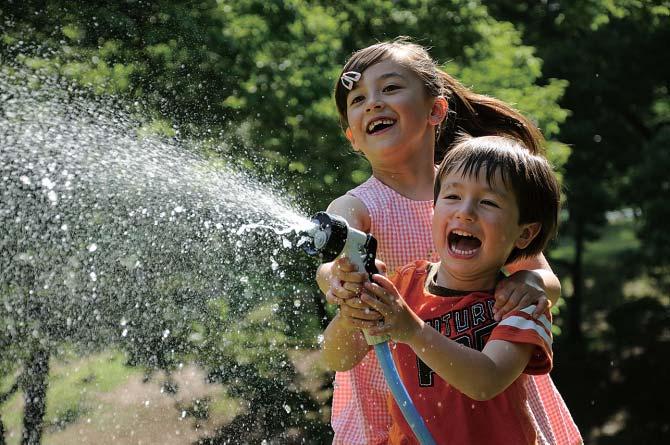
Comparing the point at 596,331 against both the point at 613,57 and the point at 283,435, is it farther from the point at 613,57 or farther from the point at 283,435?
the point at 283,435

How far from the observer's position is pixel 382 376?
8.23 feet

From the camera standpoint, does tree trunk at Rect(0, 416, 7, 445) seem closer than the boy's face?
No

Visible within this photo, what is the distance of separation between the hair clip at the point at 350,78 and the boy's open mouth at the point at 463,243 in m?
0.67

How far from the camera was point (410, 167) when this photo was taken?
2668mm

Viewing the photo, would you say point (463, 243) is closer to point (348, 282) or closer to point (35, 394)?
point (348, 282)

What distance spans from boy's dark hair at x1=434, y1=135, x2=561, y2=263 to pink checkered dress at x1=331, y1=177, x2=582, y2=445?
1.03ft

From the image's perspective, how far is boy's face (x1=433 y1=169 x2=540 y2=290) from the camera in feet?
6.91

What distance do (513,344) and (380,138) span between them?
0.82 meters

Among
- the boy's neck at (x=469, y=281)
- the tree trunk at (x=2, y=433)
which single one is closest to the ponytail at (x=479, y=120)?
the boy's neck at (x=469, y=281)

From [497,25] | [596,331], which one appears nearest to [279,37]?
[497,25]

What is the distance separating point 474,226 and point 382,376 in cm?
63

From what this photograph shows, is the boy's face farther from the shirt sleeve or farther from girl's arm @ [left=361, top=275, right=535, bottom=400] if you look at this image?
girl's arm @ [left=361, top=275, right=535, bottom=400]

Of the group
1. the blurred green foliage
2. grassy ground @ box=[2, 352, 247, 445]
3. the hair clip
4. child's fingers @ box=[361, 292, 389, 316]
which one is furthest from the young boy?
grassy ground @ box=[2, 352, 247, 445]

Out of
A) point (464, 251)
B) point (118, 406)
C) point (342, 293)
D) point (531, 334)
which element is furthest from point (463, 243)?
point (118, 406)
